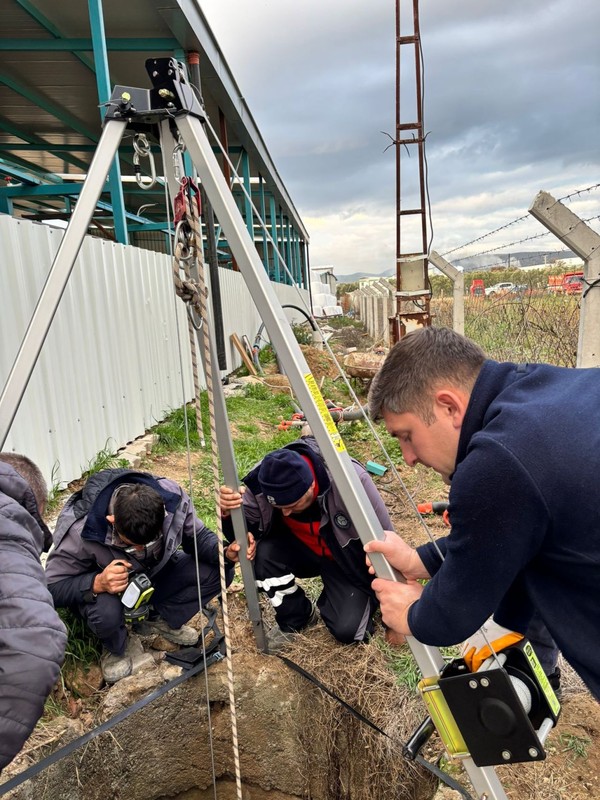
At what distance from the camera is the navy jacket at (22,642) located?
120 centimetres

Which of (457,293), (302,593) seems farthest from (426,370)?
(457,293)

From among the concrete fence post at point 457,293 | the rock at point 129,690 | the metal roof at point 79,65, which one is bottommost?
the rock at point 129,690

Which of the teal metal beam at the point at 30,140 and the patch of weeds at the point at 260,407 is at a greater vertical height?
the teal metal beam at the point at 30,140

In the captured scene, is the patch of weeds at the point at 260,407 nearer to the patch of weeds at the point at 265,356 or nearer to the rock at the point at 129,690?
the patch of weeds at the point at 265,356

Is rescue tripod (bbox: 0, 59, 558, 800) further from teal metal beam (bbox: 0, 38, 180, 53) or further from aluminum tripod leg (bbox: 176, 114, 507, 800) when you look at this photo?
teal metal beam (bbox: 0, 38, 180, 53)

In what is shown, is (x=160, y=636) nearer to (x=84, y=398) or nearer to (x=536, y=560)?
(x=84, y=398)

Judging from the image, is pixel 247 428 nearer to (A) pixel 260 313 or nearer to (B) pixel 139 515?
(B) pixel 139 515

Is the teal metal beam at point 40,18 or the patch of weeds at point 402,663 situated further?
the teal metal beam at point 40,18

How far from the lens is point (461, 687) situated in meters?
1.29

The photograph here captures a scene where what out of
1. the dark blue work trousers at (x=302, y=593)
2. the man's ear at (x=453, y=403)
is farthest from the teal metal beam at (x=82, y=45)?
the man's ear at (x=453, y=403)

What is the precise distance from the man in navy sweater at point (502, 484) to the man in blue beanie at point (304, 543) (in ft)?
3.24

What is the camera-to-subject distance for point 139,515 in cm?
226

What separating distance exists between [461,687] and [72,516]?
5.98 ft

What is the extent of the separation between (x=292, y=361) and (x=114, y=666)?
6.08 ft
